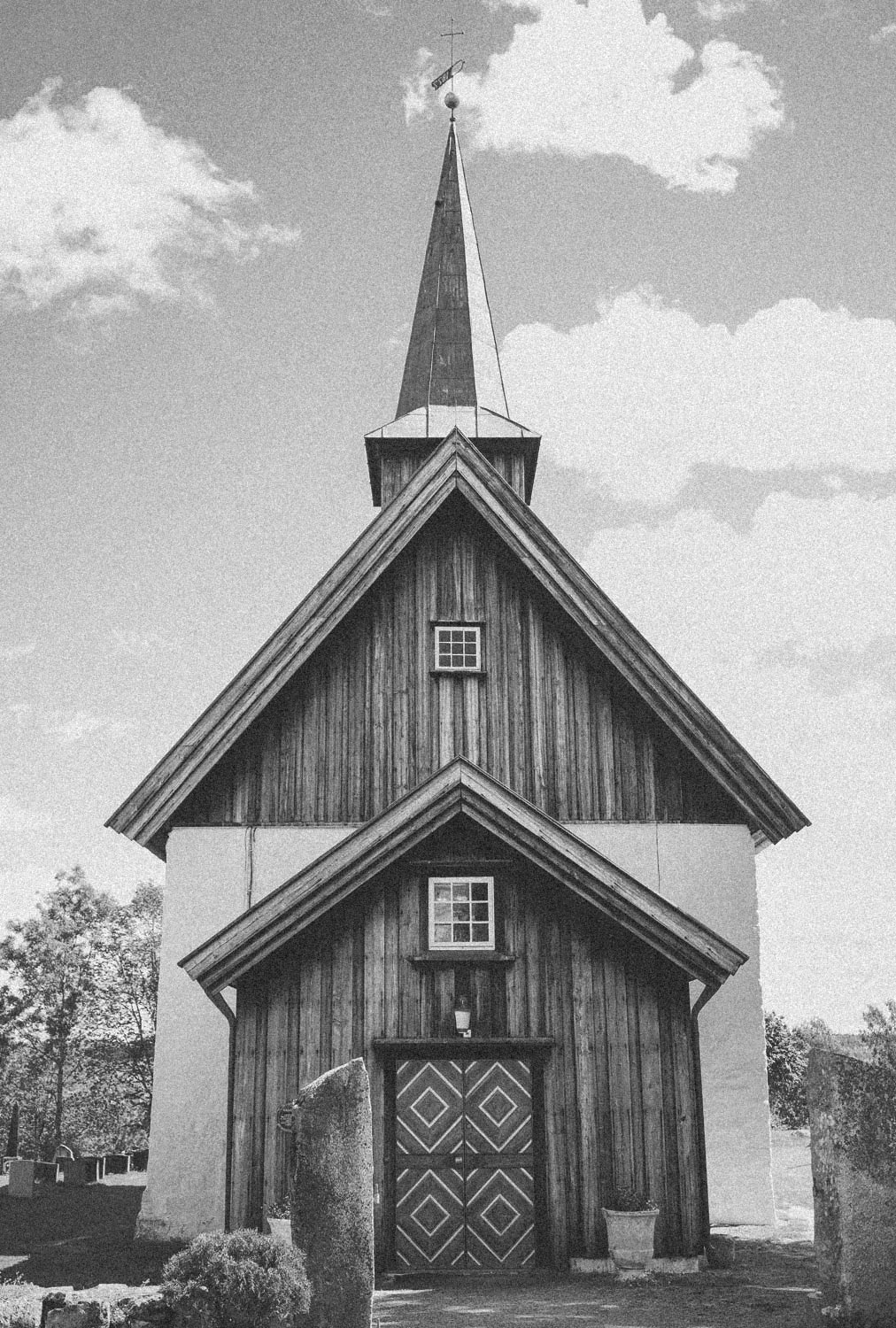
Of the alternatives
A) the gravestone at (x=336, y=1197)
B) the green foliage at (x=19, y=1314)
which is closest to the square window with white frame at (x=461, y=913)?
the gravestone at (x=336, y=1197)

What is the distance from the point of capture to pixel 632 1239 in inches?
499

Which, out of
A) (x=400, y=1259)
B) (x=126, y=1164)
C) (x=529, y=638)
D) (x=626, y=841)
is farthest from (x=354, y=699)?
(x=126, y=1164)

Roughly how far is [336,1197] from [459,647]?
910cm

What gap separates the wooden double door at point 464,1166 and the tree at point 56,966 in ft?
86.0

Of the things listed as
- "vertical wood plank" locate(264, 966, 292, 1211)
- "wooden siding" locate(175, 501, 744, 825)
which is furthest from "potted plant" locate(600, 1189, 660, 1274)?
"wooden siding" locate(175, 501, 744, 825)

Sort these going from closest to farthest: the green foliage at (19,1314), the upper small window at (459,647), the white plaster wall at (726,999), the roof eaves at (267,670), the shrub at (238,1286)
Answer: the shrub at (238,1286) → the green foliage at (19,1314) → the white plaster wall at (726,999) → the roof eaves at (267,670) → the upper small window at (459,647)

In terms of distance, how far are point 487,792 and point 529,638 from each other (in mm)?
3883

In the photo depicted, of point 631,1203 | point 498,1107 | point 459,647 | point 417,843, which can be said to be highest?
point 459,647

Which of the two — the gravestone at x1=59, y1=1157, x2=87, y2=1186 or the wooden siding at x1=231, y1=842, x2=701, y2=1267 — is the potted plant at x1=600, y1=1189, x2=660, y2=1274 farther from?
the gravestone at x1=59, y1=1157, x2=87, y2=1186

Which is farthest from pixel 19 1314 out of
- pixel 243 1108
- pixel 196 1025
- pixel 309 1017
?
pixel 196 1025

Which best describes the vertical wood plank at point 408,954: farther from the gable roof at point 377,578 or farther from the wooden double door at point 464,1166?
the gable roof at point 377,578

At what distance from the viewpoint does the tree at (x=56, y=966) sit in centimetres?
3716

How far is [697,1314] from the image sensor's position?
411 inches

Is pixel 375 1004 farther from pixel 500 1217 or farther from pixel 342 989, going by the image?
pixel 500 1217
